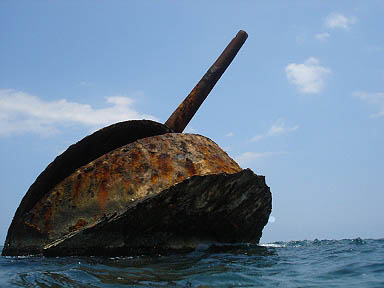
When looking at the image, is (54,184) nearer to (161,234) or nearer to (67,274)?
(161,234)

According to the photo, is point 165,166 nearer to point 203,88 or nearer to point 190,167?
point 190,167

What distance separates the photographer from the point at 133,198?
165 inches

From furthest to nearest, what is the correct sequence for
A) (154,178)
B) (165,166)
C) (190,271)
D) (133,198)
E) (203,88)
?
1. (203,88)
2. (165,166)
3. (154,178)
4. (133,198)
5. (190,271)

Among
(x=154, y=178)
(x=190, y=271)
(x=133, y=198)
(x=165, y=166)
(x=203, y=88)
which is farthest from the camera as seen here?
(x=203, y=88)

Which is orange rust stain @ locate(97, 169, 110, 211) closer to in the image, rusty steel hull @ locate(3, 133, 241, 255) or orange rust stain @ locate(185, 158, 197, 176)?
rusty steel hull @ locate(3, 133, 241, 255)

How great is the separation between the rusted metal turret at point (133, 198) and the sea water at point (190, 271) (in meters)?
0.20

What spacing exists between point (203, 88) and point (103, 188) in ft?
9.82

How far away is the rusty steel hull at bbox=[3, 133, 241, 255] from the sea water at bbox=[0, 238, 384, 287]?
11.2 inches

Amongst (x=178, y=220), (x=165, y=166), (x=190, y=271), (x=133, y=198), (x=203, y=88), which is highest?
(x=203, y=88)

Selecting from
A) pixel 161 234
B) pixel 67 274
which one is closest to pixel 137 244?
pixel 161 234

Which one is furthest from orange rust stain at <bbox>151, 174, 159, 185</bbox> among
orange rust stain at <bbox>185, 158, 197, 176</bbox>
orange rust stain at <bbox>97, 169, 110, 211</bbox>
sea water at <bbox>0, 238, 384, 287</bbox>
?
sea water at <bbox>0, 238, 384, 287</bbox>

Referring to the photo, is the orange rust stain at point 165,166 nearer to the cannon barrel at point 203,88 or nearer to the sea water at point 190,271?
the sea water at point 190,271

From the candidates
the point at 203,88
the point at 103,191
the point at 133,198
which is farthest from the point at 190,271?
the point at 203,88

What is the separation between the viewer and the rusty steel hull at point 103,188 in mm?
4242
